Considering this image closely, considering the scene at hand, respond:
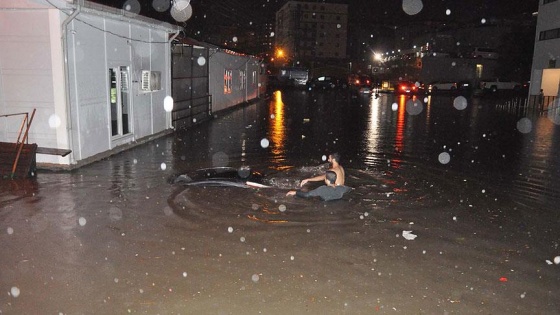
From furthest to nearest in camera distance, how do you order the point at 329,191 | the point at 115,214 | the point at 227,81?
1. the point at 227,81
2. the point at 329,191
3. the point at 115,214

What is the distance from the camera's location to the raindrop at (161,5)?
89.6 feet

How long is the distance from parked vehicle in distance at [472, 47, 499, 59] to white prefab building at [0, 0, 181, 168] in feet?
162

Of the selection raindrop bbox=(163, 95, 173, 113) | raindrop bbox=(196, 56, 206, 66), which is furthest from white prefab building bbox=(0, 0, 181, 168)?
raindrop bbox=(196, 56, 206, 66)

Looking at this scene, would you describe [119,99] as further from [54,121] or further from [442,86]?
[442,86]

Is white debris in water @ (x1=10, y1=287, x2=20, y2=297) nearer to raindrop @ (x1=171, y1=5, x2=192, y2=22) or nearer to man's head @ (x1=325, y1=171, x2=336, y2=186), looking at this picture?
man's head @ (x1=325, y1=171, x2=336, y2=186)

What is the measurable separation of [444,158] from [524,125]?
10.3 m

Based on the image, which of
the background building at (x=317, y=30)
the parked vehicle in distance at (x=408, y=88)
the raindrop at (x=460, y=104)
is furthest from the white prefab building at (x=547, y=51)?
the background building at (x=317, y=30)

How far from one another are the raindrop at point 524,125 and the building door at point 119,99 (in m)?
14.9

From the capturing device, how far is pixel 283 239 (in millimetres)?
6289

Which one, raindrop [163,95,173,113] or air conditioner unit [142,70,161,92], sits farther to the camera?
raindrop [163,95,173,113]

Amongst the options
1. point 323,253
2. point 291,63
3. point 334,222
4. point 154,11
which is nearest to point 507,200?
point 334,222

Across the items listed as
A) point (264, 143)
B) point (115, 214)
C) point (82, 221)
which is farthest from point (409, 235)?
point (264, 143)

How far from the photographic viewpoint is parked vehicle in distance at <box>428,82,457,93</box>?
152ft

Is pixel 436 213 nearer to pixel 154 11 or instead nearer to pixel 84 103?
pixel 84 103
